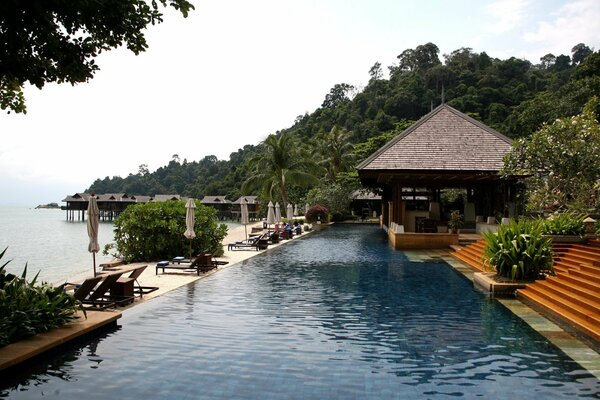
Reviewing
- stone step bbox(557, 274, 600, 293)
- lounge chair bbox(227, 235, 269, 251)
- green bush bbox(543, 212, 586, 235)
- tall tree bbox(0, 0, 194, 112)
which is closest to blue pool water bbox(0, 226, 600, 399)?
stone step bbox(557, 274, 600, 293)

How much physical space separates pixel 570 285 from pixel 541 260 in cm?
163

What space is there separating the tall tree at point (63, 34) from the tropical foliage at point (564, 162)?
13099 mm

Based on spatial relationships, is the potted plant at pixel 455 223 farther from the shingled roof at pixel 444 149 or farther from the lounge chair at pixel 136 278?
the lounge chair at pixel 136 278

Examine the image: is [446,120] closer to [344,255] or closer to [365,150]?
[344,255]

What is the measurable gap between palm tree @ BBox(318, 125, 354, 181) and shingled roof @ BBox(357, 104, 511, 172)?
2569 cm

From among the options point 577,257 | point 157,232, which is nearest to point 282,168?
point 157,232

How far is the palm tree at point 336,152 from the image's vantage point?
46.8m

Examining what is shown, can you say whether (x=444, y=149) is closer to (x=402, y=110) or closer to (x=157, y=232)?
(x=157, y=232)

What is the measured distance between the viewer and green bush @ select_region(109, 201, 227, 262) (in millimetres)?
15742

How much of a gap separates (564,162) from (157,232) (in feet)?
42.5

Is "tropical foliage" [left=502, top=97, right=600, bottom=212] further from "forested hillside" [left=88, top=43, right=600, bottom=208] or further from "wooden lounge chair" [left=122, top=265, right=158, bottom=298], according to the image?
"wooden lounge chair" [left=122, top=265, right=158, bottom=298]

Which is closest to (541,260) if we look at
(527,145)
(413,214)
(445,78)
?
(527,145)

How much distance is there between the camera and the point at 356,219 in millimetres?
43562

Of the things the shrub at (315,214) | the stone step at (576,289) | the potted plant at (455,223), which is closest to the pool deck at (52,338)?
the stone step at (576,289)
